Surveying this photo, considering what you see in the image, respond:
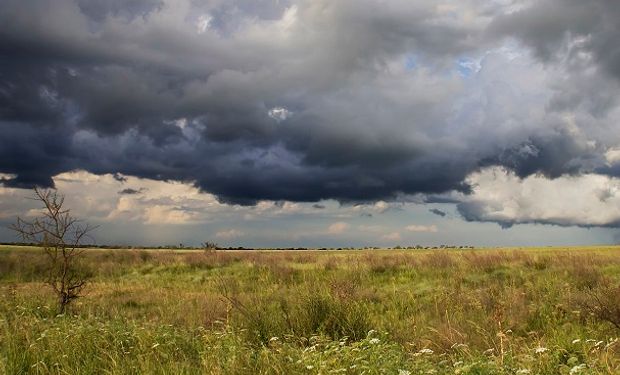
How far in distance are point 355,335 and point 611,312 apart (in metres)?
5.27

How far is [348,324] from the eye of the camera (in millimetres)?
9391

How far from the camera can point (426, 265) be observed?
21.6 metres

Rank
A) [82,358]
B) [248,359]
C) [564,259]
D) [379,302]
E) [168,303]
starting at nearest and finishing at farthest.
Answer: [248,359] → [82,358] → [379,302] → [168,303] → [564,259]

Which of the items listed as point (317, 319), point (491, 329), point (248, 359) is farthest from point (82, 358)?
point (491, 329)

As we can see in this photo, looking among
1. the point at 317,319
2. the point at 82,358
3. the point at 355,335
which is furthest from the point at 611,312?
the point at 82,358

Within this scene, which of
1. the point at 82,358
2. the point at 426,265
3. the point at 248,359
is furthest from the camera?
the point at 426,265

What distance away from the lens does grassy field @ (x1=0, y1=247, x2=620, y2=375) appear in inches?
234

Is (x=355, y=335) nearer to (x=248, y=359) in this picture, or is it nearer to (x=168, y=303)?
(x=248, y=359)

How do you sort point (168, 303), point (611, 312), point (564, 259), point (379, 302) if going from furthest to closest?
point (564, 259) < point (168, 303) < point (379, 302) < point (611, 312)

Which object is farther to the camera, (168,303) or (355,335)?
(168,303)

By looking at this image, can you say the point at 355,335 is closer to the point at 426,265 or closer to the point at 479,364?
the point at 479,364

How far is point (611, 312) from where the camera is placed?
10.2 m

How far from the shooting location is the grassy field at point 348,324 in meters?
5.95

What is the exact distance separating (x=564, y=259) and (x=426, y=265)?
17.6 ft
